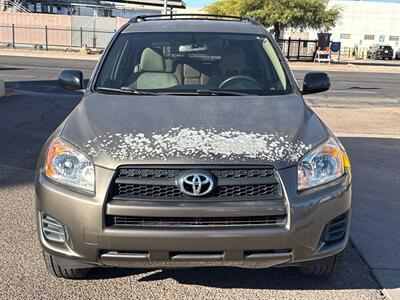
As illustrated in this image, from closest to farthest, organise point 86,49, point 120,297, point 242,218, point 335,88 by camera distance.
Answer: point 242,218
point 120,297
point 335,88
point 86,49

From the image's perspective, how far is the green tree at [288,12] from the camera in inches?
1439

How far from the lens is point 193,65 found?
4477 millimetres

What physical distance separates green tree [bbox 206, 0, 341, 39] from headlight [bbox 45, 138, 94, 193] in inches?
1355

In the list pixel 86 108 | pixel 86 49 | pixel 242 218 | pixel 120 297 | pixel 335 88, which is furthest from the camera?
pixel 86 49

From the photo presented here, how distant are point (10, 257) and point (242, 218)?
1.97m

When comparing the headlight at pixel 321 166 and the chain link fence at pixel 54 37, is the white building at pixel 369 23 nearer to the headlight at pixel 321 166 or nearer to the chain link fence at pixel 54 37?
the chain link fence at pixel 54 37

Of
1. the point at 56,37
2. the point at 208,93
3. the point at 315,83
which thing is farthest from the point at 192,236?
the point at 56,37

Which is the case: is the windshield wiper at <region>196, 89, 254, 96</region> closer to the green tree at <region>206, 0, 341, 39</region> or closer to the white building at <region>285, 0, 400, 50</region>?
the green tree at <region>206, 0, 341, 39</region>

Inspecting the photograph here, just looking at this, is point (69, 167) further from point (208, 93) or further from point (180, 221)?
point (208, 93)

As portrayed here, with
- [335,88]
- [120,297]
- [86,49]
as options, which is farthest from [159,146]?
[86,49]

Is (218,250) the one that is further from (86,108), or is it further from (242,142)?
(86,108)

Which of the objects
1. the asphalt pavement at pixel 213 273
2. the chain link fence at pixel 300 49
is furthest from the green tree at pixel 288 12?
the asphalt pavement at pixel 213 273

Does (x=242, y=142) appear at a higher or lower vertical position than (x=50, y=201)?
higher

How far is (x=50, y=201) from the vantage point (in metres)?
3.00
